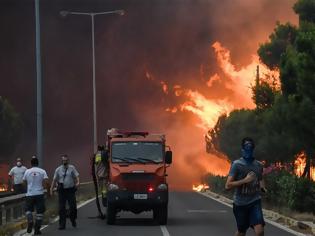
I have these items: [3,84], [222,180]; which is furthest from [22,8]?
[222,180]

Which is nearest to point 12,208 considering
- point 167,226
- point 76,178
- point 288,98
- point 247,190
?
point 76,178

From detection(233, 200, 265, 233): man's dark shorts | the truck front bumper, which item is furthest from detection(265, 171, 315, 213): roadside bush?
detection(233, 200, 265, 233): man's dark shorts

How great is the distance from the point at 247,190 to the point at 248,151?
1.91 feet

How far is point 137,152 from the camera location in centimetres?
2242

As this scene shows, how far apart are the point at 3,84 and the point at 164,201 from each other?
89.9m

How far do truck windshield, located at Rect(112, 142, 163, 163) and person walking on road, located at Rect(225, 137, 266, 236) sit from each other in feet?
35.4

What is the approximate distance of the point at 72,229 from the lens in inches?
809

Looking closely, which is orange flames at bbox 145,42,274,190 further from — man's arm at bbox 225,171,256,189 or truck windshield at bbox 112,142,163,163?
man's arm at bbox 225,171,256,189

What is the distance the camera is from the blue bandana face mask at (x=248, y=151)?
11539 millimetres

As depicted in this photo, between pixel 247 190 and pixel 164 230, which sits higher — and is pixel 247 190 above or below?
above

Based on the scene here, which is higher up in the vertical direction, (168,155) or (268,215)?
(168,155)

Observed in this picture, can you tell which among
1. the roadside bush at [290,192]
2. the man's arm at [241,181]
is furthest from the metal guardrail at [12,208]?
the man's arm at [241,181]

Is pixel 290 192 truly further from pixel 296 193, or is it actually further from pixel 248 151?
pixel 248 151

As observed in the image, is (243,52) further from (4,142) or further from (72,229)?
(72,229)
